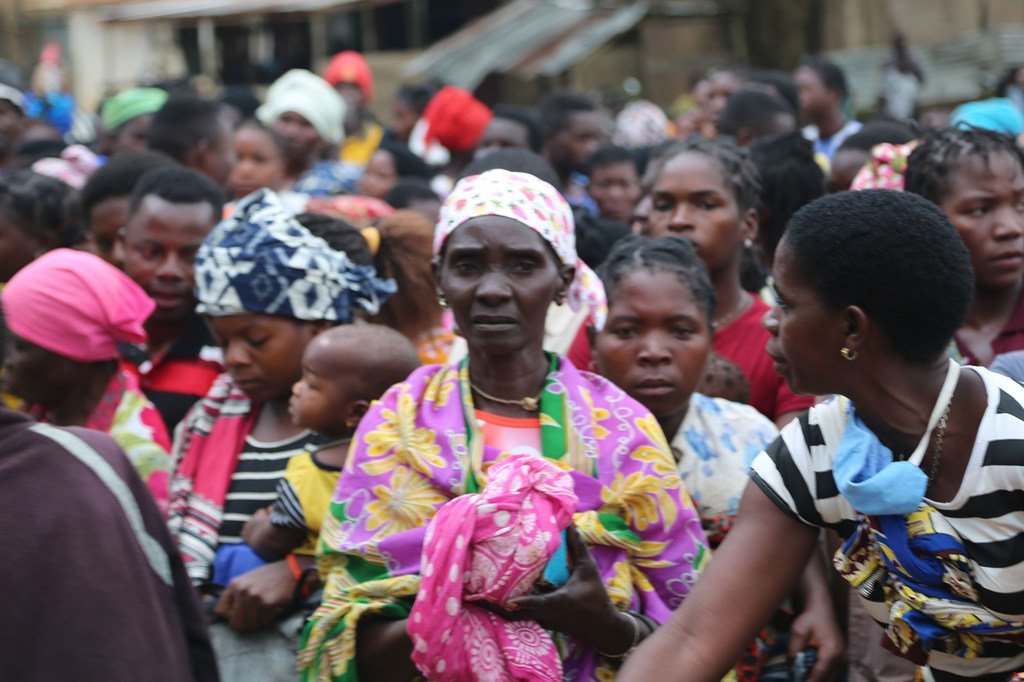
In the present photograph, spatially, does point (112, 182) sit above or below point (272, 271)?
below

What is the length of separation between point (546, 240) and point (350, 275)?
123 cm

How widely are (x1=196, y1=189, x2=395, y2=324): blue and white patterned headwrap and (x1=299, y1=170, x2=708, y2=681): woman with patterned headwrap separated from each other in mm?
929

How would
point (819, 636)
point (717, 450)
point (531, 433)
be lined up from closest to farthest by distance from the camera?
point (531, 433)
point (819, 636)
point (717, 450)

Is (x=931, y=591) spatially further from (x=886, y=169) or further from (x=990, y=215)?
(x=886, y=169)

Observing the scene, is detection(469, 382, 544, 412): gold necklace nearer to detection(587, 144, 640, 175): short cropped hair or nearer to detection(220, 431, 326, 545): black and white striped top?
detection(220, 431, 326, 545): black and white striped top

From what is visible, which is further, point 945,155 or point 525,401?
point 945,155

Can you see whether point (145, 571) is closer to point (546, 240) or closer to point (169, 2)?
point (546, 240)

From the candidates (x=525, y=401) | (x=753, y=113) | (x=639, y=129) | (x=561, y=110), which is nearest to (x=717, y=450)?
(x=525, y=401)

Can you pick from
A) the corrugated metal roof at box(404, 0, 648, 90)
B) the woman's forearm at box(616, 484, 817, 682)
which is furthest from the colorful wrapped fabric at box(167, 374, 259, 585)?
the corrugated metal roof at box(404, 0, 648, 90)

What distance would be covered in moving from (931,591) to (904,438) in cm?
33

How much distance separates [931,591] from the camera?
266cm

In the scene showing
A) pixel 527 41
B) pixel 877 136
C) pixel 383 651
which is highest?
pixel 877 136

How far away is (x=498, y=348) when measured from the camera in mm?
3398

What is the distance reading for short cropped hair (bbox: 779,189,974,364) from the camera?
2.61 metres
